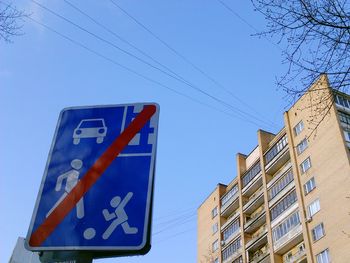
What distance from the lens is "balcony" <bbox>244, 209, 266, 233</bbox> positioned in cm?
3941

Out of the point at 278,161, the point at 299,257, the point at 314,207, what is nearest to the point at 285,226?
the point at 299,257

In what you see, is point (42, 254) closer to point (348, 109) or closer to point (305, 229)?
point (305, 229)

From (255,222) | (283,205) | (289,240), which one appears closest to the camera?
(289,240)

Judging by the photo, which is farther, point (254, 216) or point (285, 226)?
point (254, 216)

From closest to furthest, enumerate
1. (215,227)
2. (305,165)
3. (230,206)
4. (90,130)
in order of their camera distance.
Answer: (90,130)
(305,165)
(230,206)
(215,227)

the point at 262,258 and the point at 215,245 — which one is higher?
the point at 215,245

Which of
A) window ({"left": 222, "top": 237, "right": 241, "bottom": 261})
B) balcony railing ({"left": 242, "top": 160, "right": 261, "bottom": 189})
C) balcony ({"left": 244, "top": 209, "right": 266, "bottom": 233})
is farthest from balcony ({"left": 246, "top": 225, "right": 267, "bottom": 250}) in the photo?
balcony railing ({"left": 242, "top": 160, "right": 261, "bottom": 189})

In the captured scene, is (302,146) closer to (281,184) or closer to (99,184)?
(281,184)

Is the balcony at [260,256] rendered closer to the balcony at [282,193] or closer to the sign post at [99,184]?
the balcony at [282,193]

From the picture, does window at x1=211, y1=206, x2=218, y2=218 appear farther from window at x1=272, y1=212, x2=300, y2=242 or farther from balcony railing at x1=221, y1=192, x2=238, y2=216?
window at x1=272, y1=212, x2=300, y2=242

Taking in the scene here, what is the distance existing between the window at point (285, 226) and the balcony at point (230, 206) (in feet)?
30.1

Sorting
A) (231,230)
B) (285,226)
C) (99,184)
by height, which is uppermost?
(231,230)

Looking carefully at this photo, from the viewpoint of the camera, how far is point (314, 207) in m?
31.9

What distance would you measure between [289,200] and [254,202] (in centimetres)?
603
